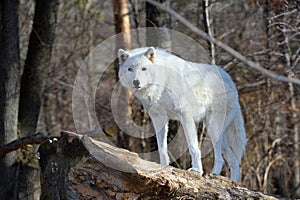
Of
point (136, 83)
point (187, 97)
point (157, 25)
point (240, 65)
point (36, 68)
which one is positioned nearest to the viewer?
point (136, 83)

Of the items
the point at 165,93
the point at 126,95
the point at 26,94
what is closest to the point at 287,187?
the point at 126,95

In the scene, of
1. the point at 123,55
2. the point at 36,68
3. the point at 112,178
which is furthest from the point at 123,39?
the point at 112,178

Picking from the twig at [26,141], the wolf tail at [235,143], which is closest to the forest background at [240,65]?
the twig at [26,141]

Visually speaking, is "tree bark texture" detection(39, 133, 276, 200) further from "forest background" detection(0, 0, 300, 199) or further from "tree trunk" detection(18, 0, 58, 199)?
"tree trunk" detection(18, 0, 58, 199)

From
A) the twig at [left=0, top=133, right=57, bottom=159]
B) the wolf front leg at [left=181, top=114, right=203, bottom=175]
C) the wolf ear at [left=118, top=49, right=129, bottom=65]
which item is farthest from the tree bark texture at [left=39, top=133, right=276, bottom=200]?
the twig at [left=0, top=133, right=57, bottom=159]

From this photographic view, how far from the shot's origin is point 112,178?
4531 millimetres

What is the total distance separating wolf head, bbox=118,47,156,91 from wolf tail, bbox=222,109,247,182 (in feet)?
4.25

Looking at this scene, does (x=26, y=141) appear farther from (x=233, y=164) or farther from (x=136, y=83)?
(x=233, y=164)

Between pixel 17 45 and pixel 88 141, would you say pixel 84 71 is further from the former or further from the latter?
pixel 88 141

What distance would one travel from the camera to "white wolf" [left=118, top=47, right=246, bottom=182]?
511 centimetres

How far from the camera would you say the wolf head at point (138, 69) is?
4.99 m

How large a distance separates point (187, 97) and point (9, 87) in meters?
3.67

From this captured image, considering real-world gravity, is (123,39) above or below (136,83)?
above

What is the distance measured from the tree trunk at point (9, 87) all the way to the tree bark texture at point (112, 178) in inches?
125
